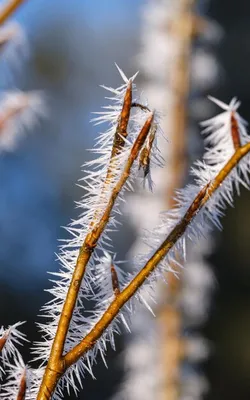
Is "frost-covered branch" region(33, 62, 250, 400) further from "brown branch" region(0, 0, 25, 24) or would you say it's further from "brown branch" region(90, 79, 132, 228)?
"brown branch" region(0, 0, 25, 24)

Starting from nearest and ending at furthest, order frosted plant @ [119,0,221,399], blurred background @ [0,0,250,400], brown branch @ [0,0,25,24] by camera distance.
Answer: brown branch @ [0,0,25,24], frosted plant @ [119,0,221,399], blurred background @ [0,0,250,400]

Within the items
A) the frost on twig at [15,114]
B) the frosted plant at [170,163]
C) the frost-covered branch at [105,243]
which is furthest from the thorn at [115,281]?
the frosted plant at [170,163]

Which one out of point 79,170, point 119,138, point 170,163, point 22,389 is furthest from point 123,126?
point 79,170

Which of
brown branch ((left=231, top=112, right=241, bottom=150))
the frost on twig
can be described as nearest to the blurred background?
the frost on twig

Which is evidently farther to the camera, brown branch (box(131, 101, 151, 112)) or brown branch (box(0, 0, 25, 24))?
brown branch (box(0, 0, 25, 24))

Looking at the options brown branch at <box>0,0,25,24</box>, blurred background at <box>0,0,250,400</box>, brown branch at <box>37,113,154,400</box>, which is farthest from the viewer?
blurred background at <box>0,0,250,400</box>

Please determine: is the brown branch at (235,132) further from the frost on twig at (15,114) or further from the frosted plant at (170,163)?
the frosted plant at (170,163)

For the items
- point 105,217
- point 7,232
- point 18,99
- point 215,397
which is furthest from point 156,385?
point 7,232
